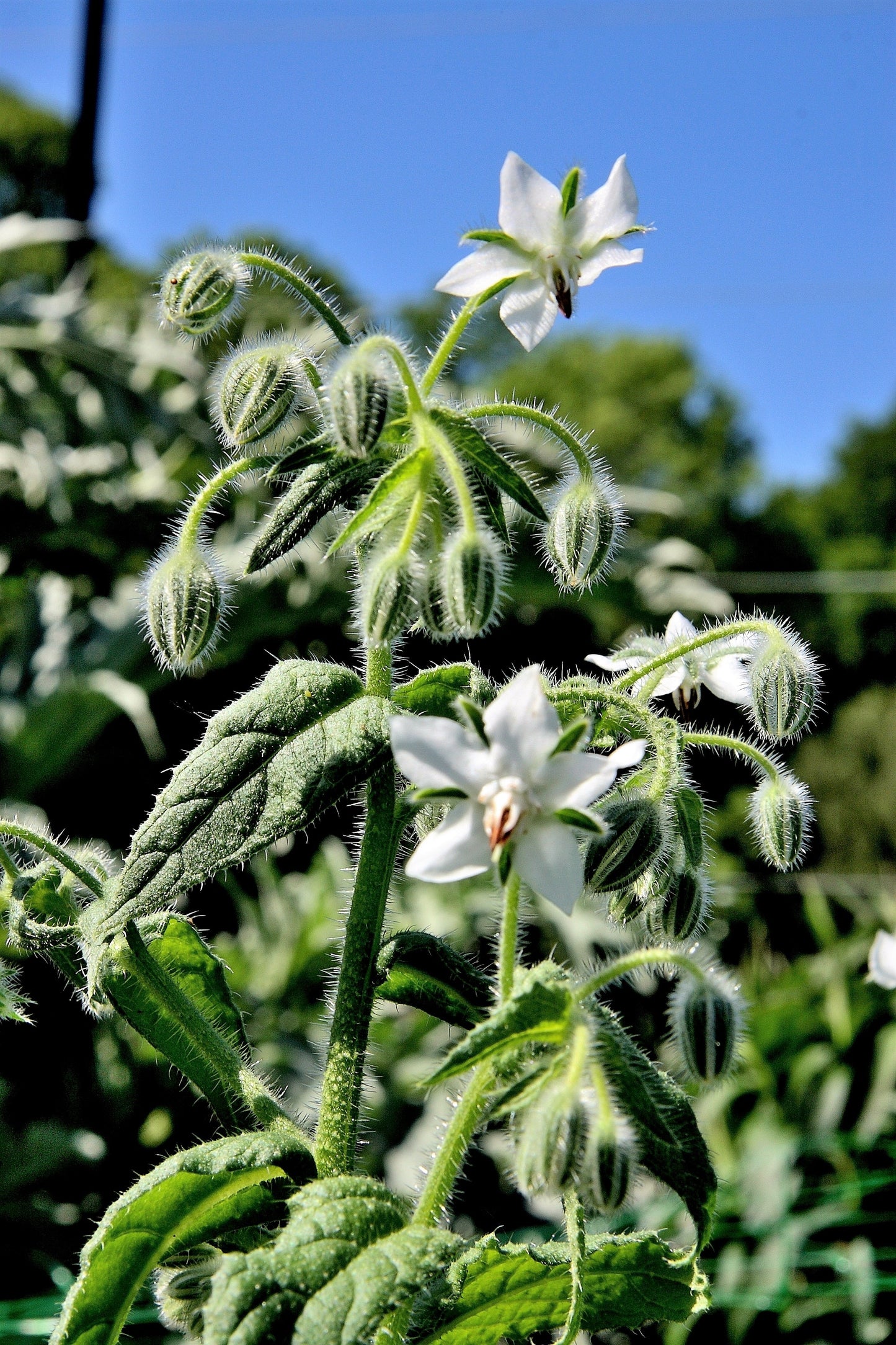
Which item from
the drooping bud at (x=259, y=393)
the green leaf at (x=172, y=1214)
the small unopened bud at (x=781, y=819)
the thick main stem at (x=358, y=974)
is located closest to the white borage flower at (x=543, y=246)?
the drooping bud at (x=259, y=393)

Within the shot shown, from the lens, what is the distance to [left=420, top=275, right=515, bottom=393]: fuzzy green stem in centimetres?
67

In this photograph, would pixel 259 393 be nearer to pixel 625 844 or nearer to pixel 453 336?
pixel 453 336

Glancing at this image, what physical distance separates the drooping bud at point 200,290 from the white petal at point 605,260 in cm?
21

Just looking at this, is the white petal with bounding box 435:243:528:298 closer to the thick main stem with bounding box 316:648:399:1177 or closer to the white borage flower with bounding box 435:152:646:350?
the white borage flower with bounding box 435:152:646:350

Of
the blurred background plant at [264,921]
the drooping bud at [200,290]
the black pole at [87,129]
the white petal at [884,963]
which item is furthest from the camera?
the black pole at [87,129]

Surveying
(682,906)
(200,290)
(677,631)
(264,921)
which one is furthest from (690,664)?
(264,921)

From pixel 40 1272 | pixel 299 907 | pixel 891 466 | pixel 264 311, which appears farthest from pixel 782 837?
pixel 891 466

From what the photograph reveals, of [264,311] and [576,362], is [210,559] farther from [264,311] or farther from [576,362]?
[576,362]

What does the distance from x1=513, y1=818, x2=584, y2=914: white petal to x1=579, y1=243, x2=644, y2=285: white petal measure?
332 millimetres

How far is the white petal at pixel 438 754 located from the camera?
0.58 metres

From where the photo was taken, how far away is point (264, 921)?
371 cm

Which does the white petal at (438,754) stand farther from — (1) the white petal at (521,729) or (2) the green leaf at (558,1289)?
(2) the green leaf at (558,1289)

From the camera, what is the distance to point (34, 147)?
24672 millimetres

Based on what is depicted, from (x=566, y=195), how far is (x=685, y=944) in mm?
440
